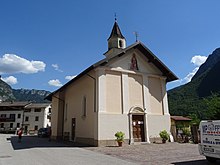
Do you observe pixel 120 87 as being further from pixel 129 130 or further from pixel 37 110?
pixel 37 110

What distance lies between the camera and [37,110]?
6712 centimetres

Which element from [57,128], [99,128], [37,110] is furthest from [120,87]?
[37,110]

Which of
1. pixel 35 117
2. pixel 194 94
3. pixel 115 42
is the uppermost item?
pixel 115 42

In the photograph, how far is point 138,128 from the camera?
19438mm

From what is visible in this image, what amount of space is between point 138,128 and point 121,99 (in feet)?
10.0

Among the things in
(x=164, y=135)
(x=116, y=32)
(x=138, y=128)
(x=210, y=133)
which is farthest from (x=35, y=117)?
(x=210, y=133)

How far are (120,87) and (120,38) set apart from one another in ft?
36.2

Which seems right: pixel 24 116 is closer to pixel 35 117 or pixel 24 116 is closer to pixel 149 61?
pixel 35 117

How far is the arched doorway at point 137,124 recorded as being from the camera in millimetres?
18898

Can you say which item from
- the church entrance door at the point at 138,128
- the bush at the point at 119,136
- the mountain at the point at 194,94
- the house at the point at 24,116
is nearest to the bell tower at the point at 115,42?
the church entrance door at the point at 138,128

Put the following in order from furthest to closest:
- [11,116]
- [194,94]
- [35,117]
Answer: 1. [35,117]
2. [11,116]
3. [194,94]

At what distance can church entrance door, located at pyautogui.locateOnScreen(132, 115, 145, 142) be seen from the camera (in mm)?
19109

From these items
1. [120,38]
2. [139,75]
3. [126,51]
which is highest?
[120,38]

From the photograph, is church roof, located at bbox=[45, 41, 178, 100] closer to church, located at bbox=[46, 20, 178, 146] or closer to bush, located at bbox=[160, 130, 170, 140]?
church, located at bbox=[46, 20, 178, 146]
